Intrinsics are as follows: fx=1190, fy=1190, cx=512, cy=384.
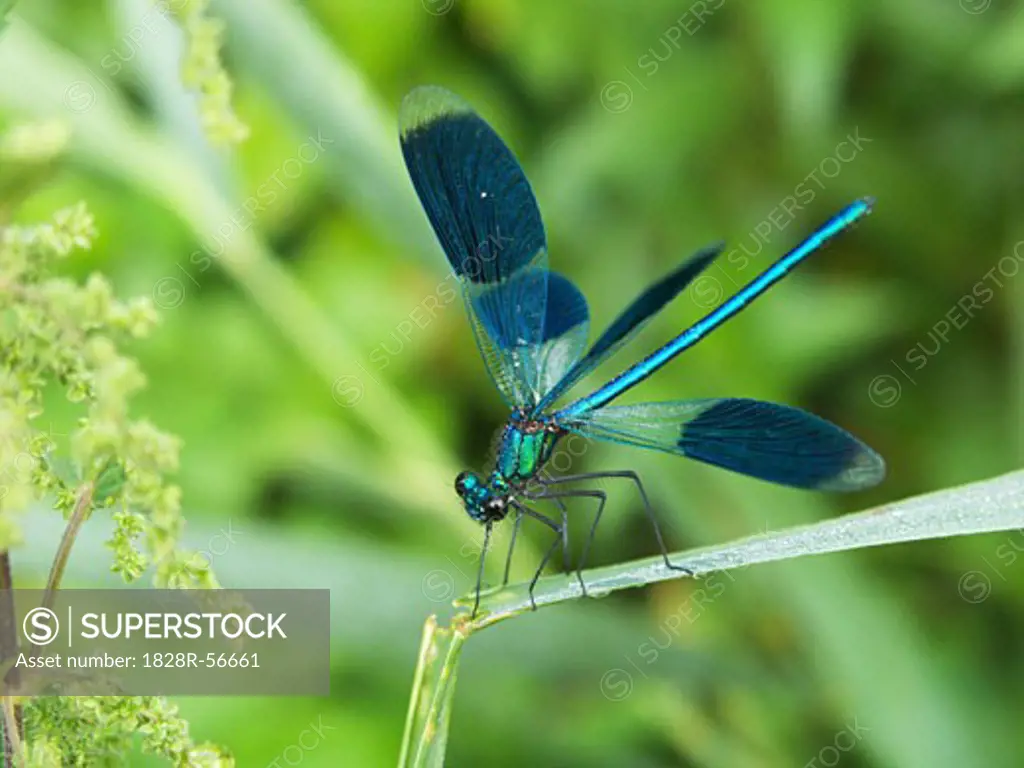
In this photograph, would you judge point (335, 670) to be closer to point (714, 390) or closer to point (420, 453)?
point (420, 453)

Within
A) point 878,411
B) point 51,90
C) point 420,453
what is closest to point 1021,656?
point 878,411

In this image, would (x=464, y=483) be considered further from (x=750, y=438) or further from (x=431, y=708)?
(x=431, y=708)

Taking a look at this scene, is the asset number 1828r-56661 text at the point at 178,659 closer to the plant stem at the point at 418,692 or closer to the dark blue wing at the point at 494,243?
the plant stem at the point at 418,692

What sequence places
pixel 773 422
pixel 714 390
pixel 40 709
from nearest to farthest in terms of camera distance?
pixel 40 709 < pixel 773 422 < pixel 714 390

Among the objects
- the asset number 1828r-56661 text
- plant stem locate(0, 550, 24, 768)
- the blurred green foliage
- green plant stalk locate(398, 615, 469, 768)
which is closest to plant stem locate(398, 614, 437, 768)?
green plant stalk locate(398, 615, 469, 768)

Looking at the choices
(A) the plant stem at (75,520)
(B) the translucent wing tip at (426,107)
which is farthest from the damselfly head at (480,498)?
(A) the plant stem at (75,520)

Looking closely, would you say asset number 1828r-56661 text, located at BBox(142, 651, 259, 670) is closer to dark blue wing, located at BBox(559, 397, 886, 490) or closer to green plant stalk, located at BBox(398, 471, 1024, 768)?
green plant stalk, located at BBox(398, 471, 1024, 768)
